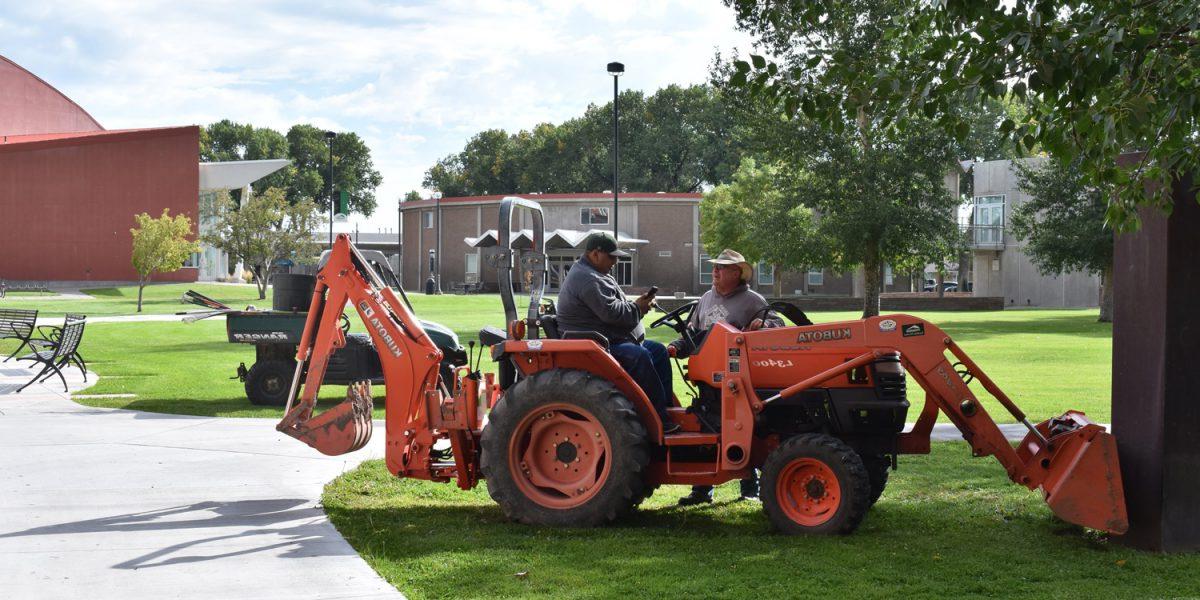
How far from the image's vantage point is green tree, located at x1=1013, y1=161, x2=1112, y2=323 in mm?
40688

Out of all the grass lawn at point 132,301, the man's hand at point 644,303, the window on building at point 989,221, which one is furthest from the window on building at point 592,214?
the man's hand at point 644,303

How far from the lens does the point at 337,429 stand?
820 cm

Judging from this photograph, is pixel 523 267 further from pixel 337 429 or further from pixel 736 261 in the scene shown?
pixel 337 429

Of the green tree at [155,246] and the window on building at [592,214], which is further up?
the window on building at [592,214]

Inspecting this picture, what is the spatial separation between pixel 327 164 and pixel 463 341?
87.5 metres

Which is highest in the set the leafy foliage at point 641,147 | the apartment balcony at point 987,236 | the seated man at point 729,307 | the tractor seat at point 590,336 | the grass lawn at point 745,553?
the leafy foliage at point 641,147

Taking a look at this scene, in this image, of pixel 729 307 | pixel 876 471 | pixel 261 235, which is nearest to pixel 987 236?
pixel 261 235

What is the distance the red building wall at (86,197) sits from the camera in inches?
2484

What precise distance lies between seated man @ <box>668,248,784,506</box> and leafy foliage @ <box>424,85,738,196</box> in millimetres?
81507

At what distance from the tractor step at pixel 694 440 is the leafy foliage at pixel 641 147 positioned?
3263 inches

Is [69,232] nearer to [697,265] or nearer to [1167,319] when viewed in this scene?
[697,265]

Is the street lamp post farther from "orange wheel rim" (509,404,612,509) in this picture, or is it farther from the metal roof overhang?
"orange wheel rim" (509,404,612,509)

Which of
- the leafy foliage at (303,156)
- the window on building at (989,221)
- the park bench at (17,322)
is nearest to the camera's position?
the park bench at (17,322)

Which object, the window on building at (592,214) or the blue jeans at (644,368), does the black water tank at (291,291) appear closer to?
the blue jeans at (644,368)
